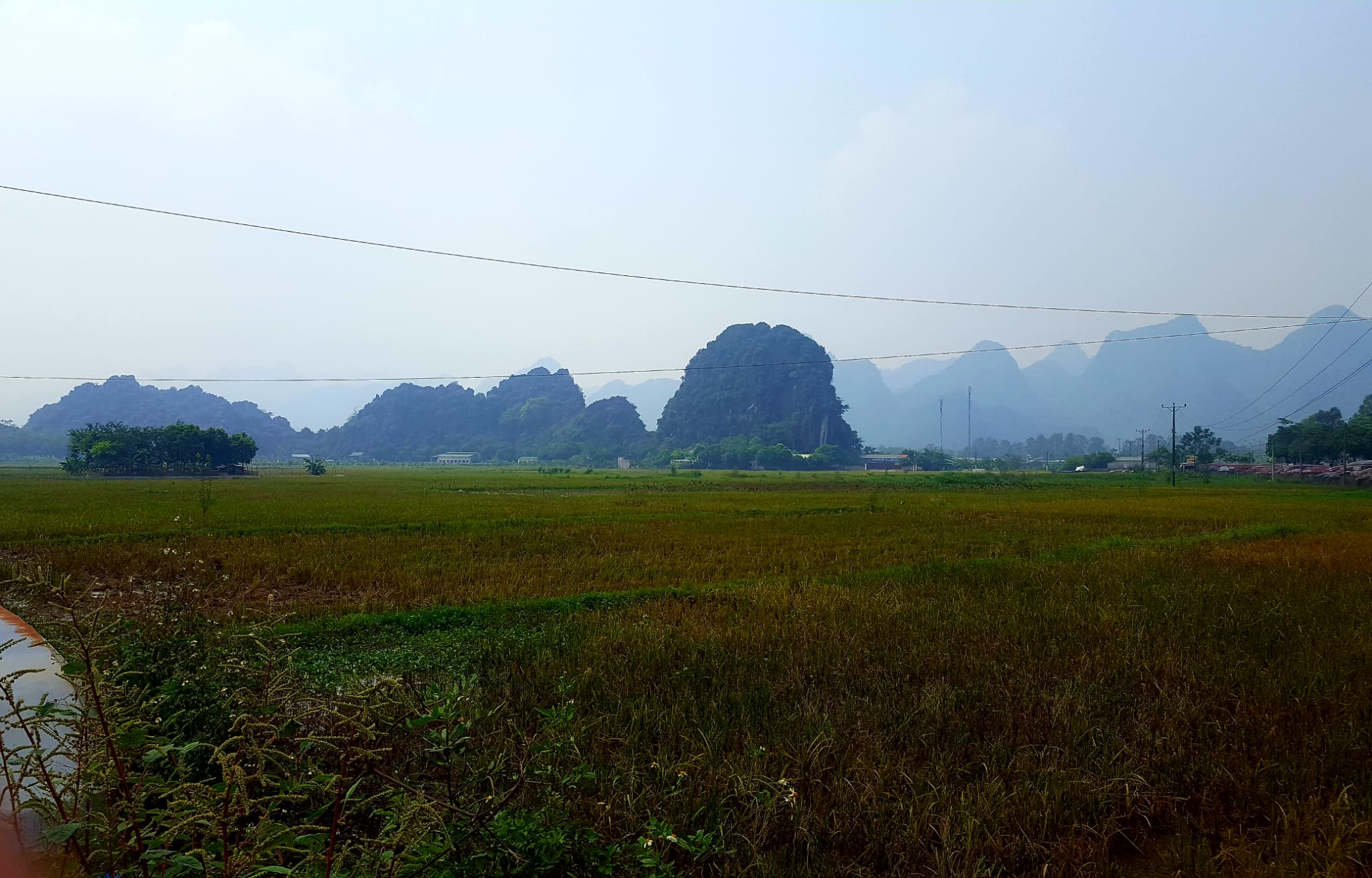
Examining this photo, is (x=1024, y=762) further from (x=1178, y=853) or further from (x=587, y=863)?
(x=587, y=863)

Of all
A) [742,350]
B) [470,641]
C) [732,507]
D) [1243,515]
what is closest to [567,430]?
[742,350]

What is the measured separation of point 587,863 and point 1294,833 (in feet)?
9.47

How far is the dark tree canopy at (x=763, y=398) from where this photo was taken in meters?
107

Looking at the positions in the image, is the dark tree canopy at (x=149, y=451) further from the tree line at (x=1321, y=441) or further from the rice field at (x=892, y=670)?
the tree line at (x=1321, y=441)

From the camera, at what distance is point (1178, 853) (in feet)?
8.93

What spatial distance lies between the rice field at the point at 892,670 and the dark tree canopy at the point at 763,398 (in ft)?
305

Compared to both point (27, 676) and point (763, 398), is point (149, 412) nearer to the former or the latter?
point (763, 398)

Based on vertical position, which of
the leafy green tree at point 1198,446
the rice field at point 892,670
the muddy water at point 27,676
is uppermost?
the leafy green tree at point 1198,446

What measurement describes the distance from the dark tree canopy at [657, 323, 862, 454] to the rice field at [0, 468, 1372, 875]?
93018 millimetres

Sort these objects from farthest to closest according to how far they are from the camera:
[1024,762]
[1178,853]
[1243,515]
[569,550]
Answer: [1243,515] < [569,550] < [1024,762] < [1178,853]

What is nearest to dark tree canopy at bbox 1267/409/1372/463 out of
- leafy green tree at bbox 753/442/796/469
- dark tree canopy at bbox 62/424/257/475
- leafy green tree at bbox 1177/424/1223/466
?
leafy green tree at bbox 1177/424/1223/466

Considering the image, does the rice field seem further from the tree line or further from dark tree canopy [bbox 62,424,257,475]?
the tree line

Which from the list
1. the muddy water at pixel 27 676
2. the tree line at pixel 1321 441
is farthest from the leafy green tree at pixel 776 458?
the muddy water at pixel 27 676

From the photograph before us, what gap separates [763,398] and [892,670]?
107456 millimetres
